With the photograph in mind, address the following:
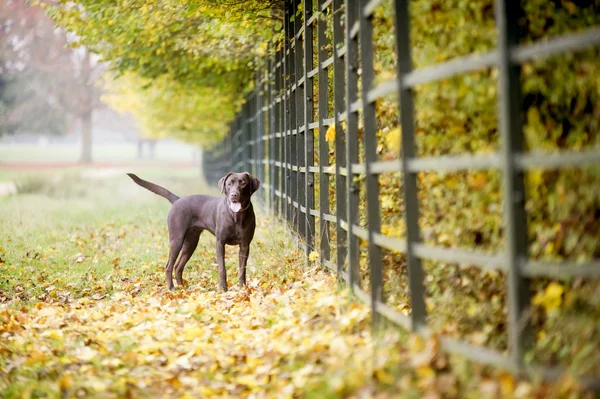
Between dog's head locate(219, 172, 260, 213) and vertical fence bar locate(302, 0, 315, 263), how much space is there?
0.61 meters

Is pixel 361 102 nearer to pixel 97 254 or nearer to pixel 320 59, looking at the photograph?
pixel 320 59

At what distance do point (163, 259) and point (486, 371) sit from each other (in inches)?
284

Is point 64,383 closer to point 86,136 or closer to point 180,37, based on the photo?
point 180,37

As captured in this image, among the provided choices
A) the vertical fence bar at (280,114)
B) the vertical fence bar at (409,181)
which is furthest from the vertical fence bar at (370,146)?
the vertical fence bar at (280,114)

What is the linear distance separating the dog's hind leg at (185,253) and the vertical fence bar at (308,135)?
134cm

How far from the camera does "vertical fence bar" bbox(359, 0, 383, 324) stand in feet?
16.4

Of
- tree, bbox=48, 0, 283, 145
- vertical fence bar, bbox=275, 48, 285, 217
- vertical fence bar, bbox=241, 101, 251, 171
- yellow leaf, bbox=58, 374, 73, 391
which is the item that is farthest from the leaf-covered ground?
vertical fence bar, bbox=241, 101, 251, 171

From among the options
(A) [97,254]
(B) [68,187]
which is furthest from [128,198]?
(A) [97,254]

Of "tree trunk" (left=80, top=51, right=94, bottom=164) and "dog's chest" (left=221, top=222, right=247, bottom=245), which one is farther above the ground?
"tree trunk" (left=80, top=51, right=94, bottom=164)

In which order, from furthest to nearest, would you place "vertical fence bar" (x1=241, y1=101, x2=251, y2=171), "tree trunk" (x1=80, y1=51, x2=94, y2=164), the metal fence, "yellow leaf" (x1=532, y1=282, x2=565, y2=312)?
"tree trunk" (x1=80, y1=51, x2=94, y2=164), "vertical fence bar" (x1=241, y1=101, x2=251, y2=171), "yellow leaf" (x1=532, y1=282, x2=565, y2=312), the metal fence

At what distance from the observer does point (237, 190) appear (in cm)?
802

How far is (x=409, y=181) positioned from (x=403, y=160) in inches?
4.7

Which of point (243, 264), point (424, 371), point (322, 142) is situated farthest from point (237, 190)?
point (424, 371)

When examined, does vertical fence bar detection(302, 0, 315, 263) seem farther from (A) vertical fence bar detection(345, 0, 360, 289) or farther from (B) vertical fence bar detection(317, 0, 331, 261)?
(A) vertical fence bar detection(345, 0, 360, 289)
